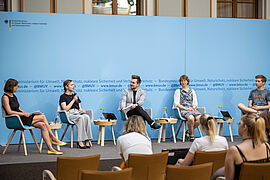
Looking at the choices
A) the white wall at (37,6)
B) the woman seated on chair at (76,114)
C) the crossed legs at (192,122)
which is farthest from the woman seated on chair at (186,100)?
the white wall at (37,6)

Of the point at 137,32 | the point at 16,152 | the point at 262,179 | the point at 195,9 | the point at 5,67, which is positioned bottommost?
the point at 16,152

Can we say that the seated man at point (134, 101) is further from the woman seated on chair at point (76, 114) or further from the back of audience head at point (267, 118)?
the back of audience head at point (267, 118)

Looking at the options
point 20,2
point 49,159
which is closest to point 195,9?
point 20,2

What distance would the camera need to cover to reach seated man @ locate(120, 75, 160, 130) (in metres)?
8.26

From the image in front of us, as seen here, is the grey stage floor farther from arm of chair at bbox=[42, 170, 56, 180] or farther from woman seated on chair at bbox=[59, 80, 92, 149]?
arm of chair at bbox=[42, 170, 56, 180]

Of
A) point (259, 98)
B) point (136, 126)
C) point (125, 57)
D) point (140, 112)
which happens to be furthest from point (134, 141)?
point (259, 98)

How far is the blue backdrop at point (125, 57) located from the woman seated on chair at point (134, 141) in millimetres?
4396

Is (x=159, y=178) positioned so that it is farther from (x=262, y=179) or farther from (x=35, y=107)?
(x=35, y=107)

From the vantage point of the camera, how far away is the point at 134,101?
27.7ft

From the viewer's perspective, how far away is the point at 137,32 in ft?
29.3

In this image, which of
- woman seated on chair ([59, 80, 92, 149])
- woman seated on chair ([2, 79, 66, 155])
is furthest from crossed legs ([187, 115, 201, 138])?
woman seated on chair ([2, 79, 66, 155])

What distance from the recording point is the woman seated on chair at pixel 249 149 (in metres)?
3.25

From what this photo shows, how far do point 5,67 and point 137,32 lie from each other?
2.90 metres

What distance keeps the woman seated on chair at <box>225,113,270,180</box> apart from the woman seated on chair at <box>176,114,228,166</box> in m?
0.72
